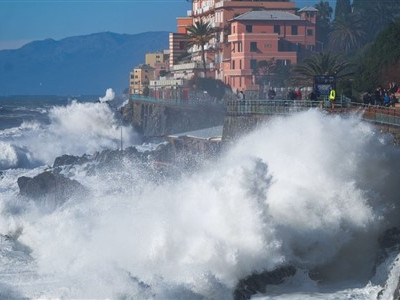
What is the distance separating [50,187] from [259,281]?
55.1ft

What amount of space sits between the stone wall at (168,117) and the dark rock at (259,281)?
108 ft

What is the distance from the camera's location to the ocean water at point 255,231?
707 inches

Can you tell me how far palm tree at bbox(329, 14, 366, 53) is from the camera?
3027 inches

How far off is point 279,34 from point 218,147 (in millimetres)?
28336

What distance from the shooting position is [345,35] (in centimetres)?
7725

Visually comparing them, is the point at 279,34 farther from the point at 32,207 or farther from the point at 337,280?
the point at 337,280

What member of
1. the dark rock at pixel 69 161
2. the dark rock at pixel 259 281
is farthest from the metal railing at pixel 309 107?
the dark rock at pixel 69 161

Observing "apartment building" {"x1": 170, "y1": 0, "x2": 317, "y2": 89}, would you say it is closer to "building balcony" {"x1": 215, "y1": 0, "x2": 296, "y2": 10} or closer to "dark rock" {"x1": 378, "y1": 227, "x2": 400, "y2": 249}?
"building balcony" {"x1": 215, "y1": 0, "x2": 296, "y2": 10}

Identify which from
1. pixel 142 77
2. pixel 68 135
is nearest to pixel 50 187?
pixel 68 135

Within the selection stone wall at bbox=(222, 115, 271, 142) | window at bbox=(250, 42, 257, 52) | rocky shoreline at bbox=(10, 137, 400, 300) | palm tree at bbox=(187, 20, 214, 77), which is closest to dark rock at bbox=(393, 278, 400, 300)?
rocky shoreline at bbox=(10, 137, 400, 300)

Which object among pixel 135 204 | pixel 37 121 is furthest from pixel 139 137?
pixel 135 204

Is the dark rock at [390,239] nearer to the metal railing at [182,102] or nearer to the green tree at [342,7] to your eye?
the metal railing at [182,102]

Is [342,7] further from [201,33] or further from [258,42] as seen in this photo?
[258,42]

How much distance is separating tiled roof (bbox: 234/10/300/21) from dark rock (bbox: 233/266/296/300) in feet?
145
